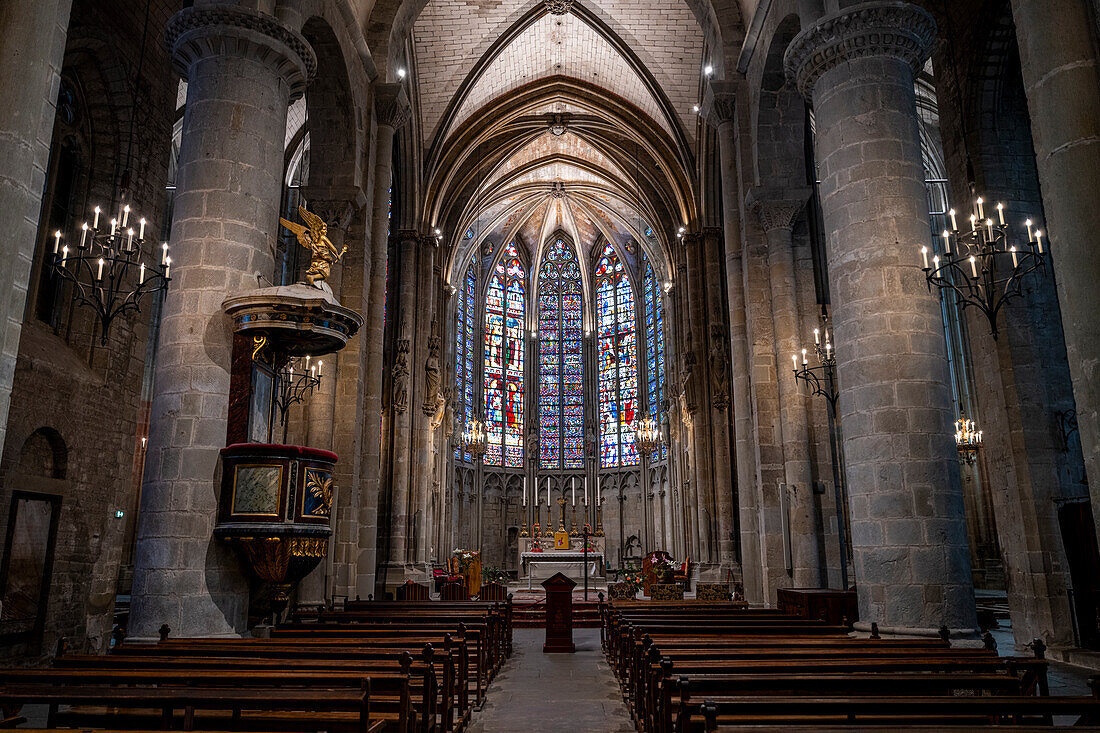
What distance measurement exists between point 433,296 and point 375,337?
10.9 m

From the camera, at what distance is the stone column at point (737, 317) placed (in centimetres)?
1377

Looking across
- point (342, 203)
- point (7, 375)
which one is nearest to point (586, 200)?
point (342, 203)

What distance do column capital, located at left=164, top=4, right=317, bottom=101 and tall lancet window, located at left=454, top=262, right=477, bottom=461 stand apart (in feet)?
73.8

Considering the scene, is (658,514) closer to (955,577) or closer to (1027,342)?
(1027,342)

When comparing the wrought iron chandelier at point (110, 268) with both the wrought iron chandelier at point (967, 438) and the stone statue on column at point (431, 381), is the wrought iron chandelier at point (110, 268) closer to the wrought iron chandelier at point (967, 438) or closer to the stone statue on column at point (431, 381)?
the stone statue on column at point (431, 381)

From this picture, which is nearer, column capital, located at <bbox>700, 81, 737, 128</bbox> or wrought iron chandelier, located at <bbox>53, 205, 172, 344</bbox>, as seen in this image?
wrought iron chandelier, located at <bbox>53, 205, 172, 344</bbox>

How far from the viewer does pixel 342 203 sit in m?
12.9

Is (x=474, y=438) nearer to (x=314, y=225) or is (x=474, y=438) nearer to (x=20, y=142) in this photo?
(x=314, y=225)

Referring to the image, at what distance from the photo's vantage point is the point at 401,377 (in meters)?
20.0

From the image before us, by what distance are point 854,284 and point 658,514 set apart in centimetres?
2484

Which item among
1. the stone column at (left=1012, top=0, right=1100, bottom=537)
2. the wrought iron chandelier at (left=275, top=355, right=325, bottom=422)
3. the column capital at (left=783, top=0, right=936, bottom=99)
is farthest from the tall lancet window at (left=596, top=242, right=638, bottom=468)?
the stone column at (left=1012, top=0, right=1100, bottom=537)

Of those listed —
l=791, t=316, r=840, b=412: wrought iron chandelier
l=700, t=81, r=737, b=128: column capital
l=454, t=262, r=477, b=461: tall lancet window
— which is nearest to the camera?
l=791, t=316, r=840, b=412: wrought iron chandelier

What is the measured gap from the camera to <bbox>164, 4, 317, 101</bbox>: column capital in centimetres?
827

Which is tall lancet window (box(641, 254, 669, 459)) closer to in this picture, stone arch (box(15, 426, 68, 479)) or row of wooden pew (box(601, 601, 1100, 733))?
stone arch (box(15, 426, 68, 479))
